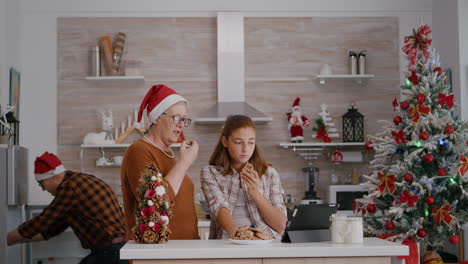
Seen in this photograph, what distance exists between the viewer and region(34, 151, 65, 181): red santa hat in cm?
387

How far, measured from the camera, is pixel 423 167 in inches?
171

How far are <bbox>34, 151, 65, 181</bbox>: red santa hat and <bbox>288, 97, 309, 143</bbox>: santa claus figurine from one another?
7.73ft

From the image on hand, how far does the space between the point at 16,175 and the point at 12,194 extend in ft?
0.53

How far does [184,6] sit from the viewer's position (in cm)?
587

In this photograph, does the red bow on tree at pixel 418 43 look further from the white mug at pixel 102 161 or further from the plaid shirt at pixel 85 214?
the white mug at pixel 102 161

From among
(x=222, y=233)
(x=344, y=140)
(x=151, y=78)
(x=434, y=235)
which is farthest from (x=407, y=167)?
(x=151, y=78)

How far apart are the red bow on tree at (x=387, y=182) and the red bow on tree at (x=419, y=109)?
407 mm

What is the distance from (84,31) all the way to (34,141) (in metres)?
1.07

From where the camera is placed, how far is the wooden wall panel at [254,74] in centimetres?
579

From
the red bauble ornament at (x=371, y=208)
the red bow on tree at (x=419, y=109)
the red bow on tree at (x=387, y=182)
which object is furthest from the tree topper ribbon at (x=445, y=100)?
the red bauble ornament at (x=371, y=208)

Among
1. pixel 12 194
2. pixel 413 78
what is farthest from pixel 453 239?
pixel 12 194

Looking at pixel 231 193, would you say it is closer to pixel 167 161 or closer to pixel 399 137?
pixel 167 161

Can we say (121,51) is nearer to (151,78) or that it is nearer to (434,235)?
(151,78)

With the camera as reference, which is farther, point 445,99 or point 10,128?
point 10,128
